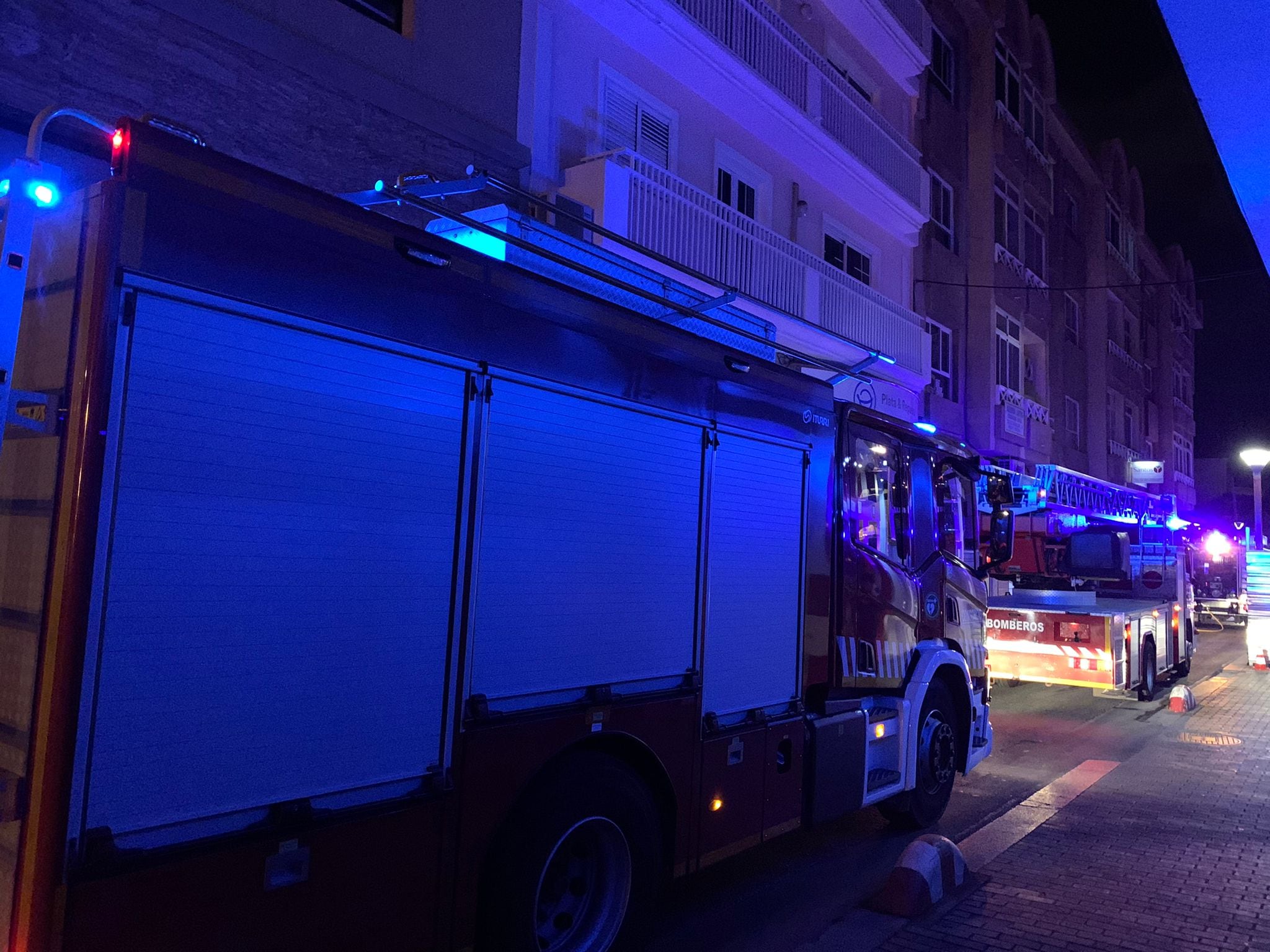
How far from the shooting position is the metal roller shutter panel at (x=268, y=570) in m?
2.56

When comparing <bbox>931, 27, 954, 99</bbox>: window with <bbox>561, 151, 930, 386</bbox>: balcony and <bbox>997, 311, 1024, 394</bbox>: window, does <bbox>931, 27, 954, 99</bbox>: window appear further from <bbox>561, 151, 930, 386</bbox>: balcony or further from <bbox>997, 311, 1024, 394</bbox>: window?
<bbox>561, 151, 930, 386</bbox>: balcony

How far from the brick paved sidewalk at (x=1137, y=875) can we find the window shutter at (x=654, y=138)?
341 inches

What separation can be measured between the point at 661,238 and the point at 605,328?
7.15 meters

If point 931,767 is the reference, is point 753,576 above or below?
above

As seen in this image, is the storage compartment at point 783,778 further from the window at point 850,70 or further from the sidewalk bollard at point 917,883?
the window at point 850,70

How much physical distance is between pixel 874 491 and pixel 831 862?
94.2 inches

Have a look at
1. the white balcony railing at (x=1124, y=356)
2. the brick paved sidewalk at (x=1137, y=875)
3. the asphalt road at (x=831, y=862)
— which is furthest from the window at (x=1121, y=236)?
the brick paved sidewalk at (x=1137, y=875)

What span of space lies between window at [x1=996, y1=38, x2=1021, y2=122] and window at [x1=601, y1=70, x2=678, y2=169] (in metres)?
12.9

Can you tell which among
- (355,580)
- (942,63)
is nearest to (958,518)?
(355,580)

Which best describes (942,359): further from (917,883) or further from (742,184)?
(917,883)

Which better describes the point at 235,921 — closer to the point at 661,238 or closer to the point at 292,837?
the point at 292,837

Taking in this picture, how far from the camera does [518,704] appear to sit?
3.65m

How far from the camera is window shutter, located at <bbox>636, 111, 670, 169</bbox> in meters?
12.0

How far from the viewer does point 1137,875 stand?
18.7ft
